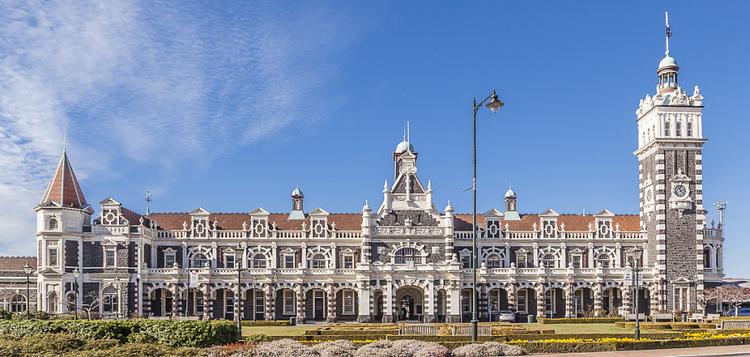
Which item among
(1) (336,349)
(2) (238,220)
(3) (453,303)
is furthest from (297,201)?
(1) (336,349)

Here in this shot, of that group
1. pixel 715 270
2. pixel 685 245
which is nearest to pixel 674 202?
pixel 685 245

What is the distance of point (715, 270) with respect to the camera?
76.9 m

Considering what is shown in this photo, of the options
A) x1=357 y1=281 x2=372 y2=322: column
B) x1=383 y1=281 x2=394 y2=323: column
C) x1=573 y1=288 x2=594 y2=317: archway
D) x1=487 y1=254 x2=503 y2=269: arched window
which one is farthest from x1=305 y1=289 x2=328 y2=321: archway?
x1=573 y1=288 x2=594 y2=317: archway

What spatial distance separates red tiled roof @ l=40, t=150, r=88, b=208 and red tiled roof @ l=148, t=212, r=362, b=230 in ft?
26.9

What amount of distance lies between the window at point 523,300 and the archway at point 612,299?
7259mm

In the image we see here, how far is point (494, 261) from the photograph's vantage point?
7781cm

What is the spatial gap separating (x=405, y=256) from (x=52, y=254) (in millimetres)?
30873

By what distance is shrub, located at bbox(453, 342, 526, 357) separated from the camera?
103 ft

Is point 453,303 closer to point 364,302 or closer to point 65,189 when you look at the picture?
point 364,302

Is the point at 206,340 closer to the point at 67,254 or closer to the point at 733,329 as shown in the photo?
the point at 733,329

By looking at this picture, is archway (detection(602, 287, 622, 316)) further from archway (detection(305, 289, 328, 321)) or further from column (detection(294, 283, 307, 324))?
column (detection(294, 283, 307, 324))

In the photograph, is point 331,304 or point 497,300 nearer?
point 331,304

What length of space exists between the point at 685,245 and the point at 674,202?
4021 mm

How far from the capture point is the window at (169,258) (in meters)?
75.6
